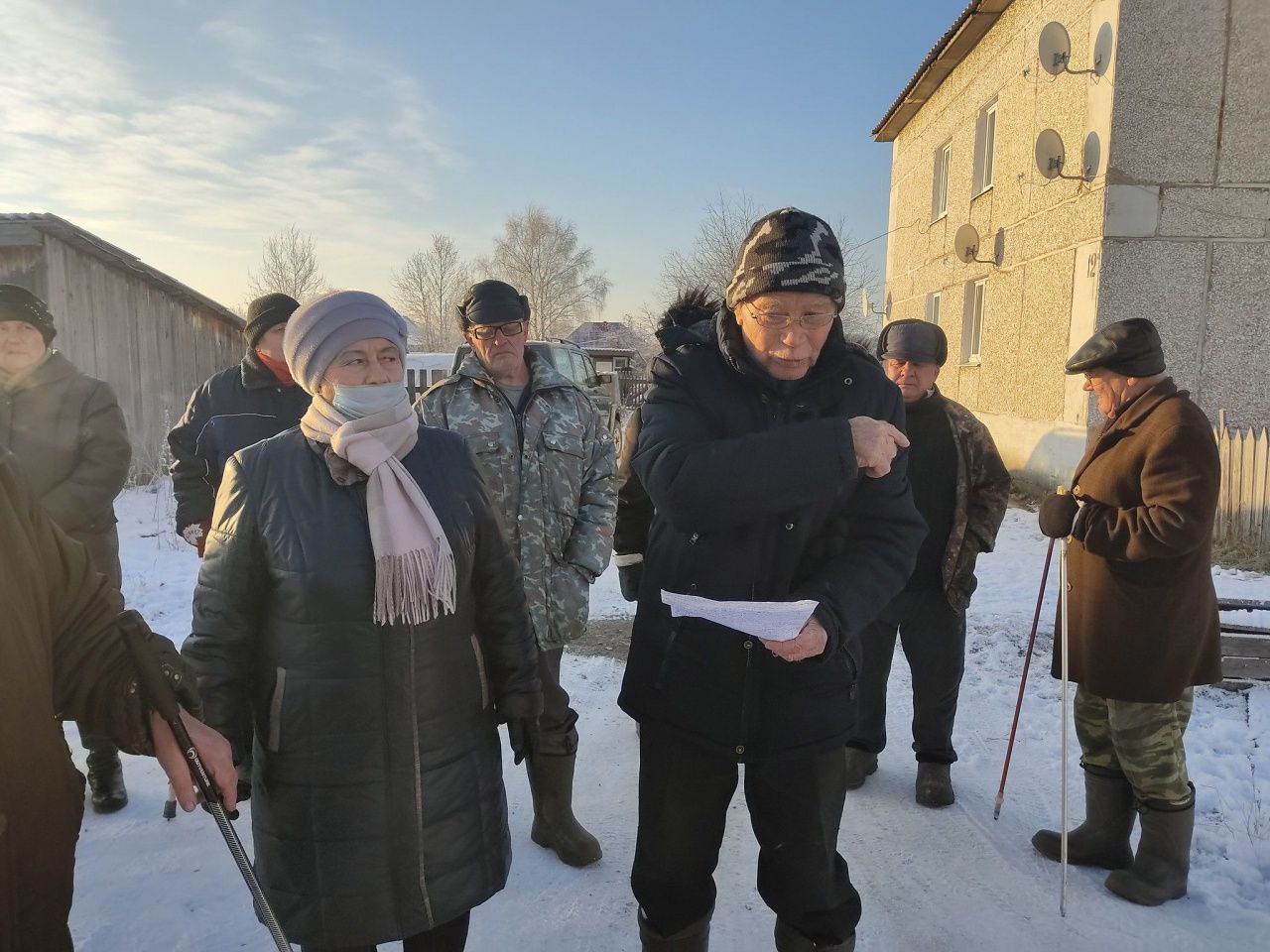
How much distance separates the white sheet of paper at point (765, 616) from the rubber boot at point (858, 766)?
211 centimetres

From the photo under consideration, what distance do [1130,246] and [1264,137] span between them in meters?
1.53

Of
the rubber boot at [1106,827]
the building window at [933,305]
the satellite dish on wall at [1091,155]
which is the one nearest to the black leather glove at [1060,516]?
the rubber boot at [1106,827]

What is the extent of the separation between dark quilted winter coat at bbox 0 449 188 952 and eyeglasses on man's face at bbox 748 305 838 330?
4.72 ft

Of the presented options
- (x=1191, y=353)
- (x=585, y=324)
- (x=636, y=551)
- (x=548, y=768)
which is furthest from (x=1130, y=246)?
(x=585, y=324)

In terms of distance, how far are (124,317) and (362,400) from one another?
11213 mm

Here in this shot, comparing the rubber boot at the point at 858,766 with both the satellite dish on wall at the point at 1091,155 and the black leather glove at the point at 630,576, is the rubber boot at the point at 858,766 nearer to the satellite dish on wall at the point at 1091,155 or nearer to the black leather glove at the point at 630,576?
the black leather glove at the point at 630,576

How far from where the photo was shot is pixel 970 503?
354 centimetres

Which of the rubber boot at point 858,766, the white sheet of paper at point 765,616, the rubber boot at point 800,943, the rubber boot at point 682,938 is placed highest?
the white sheet of paper at point 765,616

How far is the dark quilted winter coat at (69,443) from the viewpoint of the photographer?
Result: 323cm

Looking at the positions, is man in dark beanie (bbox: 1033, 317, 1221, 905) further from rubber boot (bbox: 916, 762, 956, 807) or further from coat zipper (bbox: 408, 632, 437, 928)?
coat zipper (bbox: 408, 632, 437, 928)

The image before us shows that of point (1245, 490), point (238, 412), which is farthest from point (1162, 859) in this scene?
point (1245, 490)

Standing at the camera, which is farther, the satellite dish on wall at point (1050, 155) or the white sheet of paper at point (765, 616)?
the satellite dish on wall at point (1050, 155)

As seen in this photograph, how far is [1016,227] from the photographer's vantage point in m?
10.6

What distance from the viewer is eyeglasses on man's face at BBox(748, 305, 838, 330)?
1839mm
